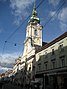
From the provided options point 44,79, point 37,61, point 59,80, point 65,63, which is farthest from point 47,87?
point 37,61

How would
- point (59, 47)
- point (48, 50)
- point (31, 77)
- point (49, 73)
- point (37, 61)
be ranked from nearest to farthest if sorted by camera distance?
point (59, 47), point (49, 73), point (48, 50), point (37, 61), point (31, 77)

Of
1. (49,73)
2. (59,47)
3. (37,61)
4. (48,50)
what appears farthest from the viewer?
(37,61)

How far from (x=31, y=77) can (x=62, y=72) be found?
19.3 metres

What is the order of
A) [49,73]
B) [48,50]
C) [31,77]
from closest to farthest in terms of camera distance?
[49,73] → [48,50] → [31,77]

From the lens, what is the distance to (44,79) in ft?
120

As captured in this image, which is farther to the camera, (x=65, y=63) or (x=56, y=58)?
(x=56, y=58)

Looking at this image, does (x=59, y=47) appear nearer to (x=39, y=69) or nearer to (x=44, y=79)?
(x=44, y=79)

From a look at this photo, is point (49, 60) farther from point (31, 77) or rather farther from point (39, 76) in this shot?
point (31, 77)

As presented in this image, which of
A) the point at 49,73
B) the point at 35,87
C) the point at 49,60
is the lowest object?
the point at 35,87

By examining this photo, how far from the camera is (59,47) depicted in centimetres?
3256

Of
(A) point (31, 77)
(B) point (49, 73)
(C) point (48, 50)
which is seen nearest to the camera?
(B) point (49, 73)

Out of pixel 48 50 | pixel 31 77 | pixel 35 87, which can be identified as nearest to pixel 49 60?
pixel 48 50

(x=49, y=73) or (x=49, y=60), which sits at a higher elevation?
(x=49, y=60)

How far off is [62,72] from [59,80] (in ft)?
5.81
